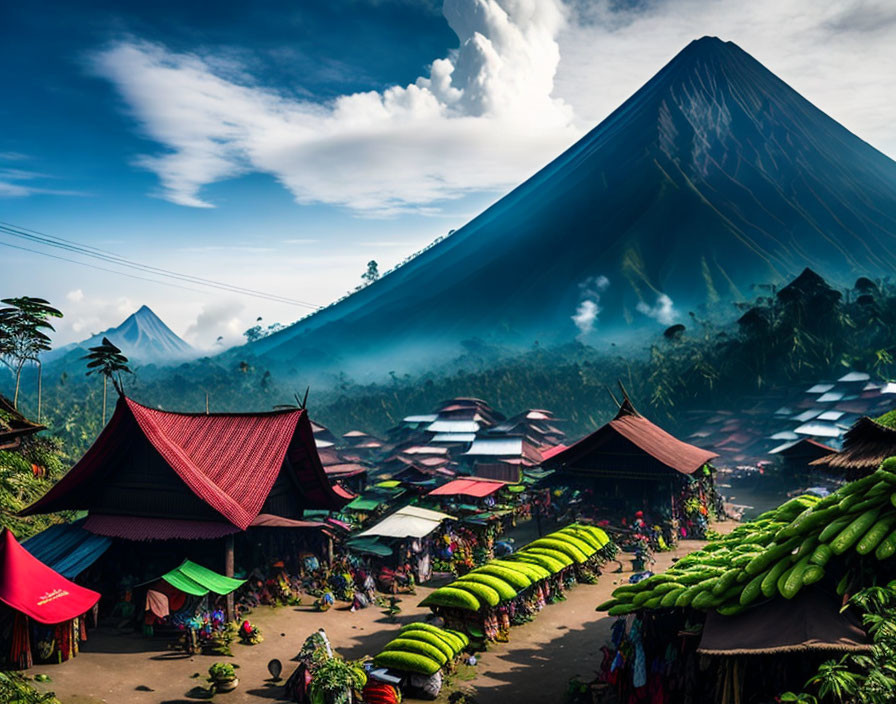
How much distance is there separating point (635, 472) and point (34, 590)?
29.5 metres

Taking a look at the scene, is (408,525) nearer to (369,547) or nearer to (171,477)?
(369,547)

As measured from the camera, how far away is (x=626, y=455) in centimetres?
3997

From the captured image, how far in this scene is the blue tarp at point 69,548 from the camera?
2577 cm

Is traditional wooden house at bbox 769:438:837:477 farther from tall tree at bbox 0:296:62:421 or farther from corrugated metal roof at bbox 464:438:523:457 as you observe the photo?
tall tree at bbox 0:296:62:421

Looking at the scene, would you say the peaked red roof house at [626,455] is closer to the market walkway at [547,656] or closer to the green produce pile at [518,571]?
the green produce pile at [518,571]

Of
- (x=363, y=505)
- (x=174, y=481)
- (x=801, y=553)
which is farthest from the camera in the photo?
(x=363, y=505)

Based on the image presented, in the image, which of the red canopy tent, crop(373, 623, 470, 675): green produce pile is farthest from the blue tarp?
crop(373, 623, 470, 675): green produce pile

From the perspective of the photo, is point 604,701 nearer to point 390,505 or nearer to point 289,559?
point 289,559

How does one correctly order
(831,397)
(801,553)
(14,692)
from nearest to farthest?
(801,553) → (14,692) → (831,397)

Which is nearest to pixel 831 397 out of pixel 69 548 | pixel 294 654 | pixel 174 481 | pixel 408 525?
pixel 408 525

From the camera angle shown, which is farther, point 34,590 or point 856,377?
point 856,377

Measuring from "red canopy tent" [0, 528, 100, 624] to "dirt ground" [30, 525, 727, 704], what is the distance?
66.6 inches

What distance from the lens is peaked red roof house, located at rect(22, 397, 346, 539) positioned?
26.7 metres

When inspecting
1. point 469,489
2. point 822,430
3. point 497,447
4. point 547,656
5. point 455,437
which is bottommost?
point 547,656
